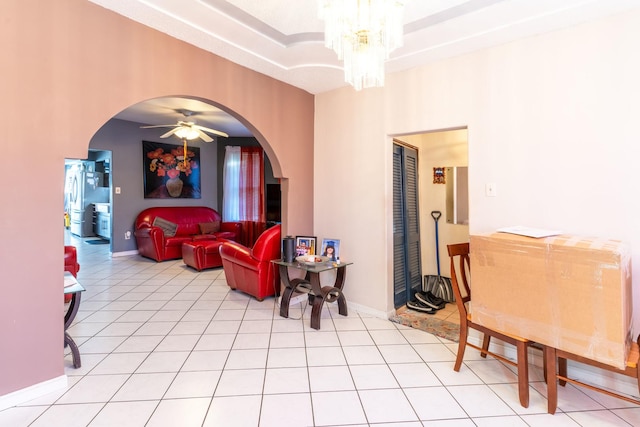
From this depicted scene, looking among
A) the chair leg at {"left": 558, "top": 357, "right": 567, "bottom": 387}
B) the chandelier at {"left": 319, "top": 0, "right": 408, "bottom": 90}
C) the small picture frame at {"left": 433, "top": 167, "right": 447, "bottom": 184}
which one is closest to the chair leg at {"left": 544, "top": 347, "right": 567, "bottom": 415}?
the chair leg at {"left": 558, "top": 357, "right": 567, "bottom": 387}

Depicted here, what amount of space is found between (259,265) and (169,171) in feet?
15.1

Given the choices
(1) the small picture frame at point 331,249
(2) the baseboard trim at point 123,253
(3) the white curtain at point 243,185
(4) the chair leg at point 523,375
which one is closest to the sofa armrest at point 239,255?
(1) the small picture frame at point 331,249

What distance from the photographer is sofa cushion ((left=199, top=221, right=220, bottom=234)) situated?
21.2 feet

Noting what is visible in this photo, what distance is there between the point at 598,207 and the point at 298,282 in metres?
2.63

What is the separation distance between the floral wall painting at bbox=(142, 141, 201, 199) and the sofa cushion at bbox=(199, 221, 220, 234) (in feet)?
3.57

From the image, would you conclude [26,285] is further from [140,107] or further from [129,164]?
[129,164]

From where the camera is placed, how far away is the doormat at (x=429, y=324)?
112 inches

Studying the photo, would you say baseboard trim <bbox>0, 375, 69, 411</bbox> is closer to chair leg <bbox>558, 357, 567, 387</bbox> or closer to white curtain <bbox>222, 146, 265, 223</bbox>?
chair leg <bbox>558, 357, 567, 387</bbox>

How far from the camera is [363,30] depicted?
1.55 meters

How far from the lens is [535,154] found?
7.75ft

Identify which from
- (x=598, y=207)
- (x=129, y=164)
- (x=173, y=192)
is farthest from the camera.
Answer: (x=173, y=192)

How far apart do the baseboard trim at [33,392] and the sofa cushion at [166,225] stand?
14.1ft

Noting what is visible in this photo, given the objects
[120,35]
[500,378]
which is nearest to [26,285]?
[120,35]

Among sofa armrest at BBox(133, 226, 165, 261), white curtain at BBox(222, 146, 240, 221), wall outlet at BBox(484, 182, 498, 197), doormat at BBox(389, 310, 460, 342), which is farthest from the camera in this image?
white curtain at BBox(222, 146, 240, 221)
